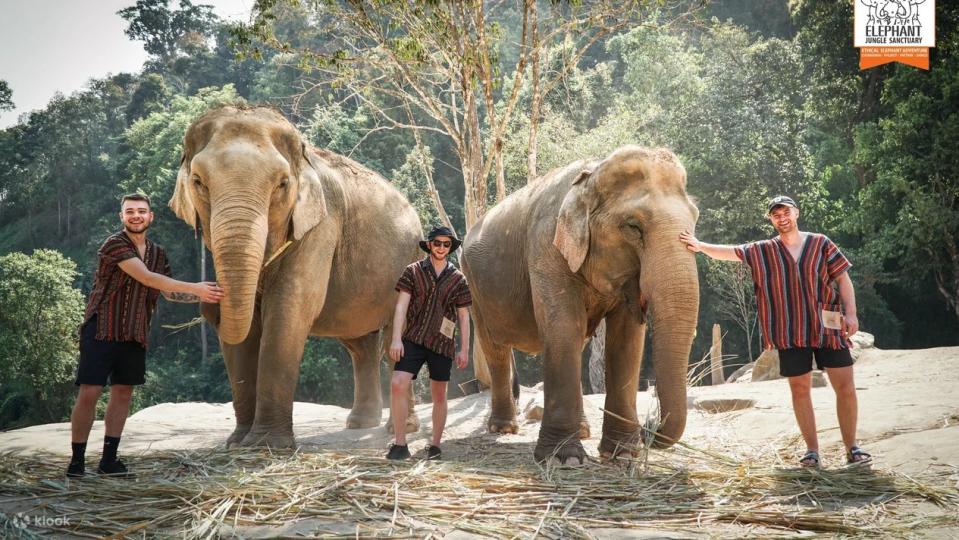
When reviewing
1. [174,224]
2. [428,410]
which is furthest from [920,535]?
[174,224]

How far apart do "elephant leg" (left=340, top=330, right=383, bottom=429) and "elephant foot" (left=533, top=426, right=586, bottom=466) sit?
10.5 feet

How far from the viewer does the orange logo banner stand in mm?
21156

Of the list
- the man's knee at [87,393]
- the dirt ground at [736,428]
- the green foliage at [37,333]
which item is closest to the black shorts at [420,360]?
→ the dirt ground at [736,428]

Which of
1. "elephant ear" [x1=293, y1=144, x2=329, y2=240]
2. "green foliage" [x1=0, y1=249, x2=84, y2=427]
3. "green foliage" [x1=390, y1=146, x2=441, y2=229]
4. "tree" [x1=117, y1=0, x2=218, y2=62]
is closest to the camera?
"elephant ear" [x1=293, y1=144, x2=329, y2=240]

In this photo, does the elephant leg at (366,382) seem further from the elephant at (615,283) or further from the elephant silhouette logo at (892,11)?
the elephant silhouette logo at (892,11)

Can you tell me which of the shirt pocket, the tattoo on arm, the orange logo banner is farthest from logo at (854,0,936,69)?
the tattoo on arm

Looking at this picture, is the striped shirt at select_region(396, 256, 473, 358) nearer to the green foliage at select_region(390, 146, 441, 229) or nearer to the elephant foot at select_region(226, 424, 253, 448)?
the elephant foot at select_region(226, 424, 253, 448)

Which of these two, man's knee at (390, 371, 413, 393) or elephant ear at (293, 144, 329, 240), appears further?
elephant ear at (293, 144, 329, 240)

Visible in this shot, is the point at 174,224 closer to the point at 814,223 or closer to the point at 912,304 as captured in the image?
the point at 814,223

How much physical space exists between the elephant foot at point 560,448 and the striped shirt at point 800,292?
56.5 inches

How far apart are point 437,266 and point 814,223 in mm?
23913

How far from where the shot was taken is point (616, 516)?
13.2ft

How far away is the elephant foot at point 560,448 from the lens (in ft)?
17.6

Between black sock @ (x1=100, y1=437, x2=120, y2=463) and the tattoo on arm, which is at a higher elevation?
the tattoo on arm
